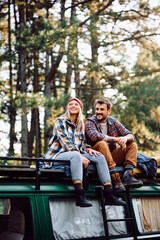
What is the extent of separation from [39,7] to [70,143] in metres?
14.9

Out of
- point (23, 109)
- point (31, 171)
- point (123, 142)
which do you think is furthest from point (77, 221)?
point (23, 109)

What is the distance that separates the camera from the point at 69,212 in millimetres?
4121

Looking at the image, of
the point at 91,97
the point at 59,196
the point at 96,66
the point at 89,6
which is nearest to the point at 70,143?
the point at 59,196

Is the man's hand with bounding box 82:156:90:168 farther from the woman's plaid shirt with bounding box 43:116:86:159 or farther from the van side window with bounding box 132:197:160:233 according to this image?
the van side window with bounding box 132:197:160:233

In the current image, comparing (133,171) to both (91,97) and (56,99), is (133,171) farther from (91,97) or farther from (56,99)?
(91,97)

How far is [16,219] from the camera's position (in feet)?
12.4

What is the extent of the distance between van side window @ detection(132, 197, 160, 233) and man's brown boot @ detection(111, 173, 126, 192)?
0.41 meters

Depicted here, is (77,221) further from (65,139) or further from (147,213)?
(147,213)

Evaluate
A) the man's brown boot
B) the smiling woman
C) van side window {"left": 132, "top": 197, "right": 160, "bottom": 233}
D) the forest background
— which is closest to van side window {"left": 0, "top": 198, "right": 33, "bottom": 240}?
the smiling woman

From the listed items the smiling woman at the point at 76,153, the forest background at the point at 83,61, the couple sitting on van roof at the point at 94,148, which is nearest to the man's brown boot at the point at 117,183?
the couple sitting on van roof at the point at 94,148

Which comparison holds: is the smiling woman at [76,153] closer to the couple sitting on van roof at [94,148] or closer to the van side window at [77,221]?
the couple sitting on van roof at [94,148]

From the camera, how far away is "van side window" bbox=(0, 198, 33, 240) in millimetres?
3684

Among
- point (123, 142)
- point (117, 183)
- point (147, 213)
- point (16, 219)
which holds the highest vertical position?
point (123, 142)

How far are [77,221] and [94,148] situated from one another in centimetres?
112
